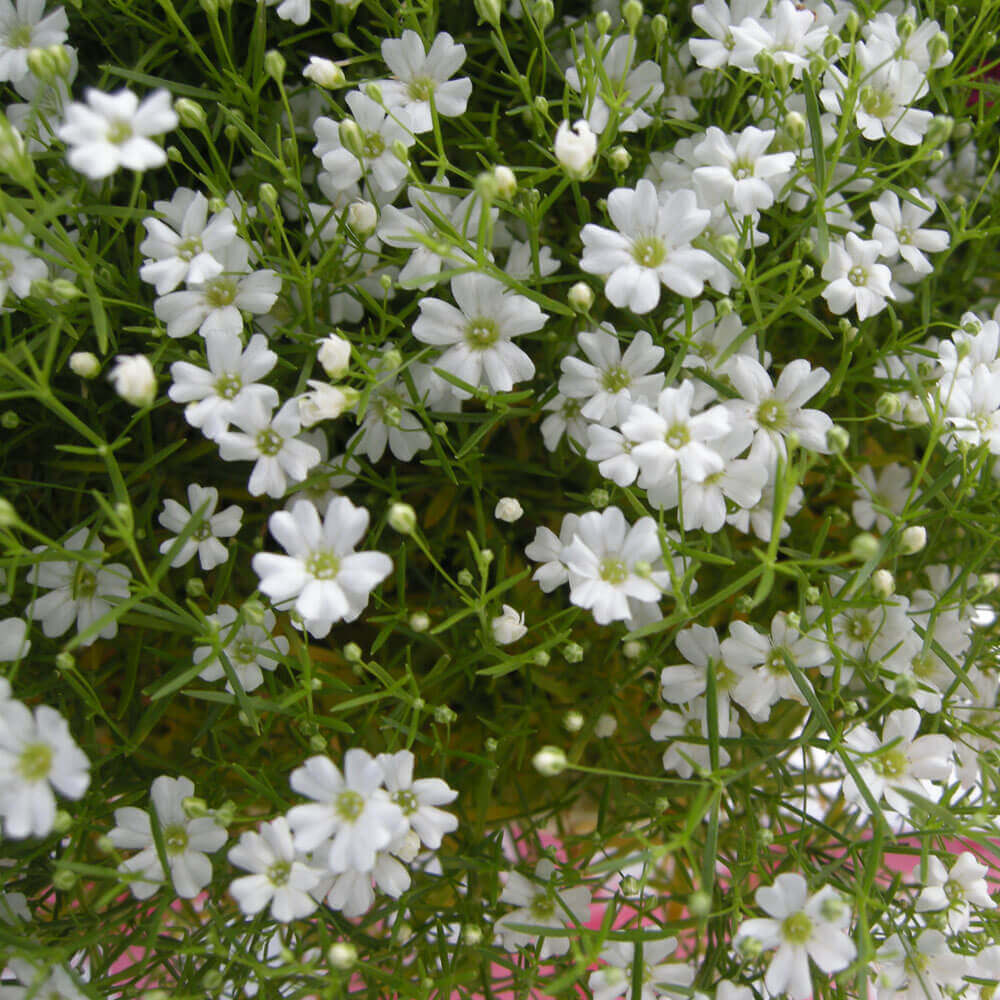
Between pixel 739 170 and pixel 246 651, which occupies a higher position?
pixel 739 170

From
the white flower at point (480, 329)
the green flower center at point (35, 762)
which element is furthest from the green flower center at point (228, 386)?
the green flower center at point (35, 762)

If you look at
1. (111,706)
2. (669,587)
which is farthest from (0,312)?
(669,587)

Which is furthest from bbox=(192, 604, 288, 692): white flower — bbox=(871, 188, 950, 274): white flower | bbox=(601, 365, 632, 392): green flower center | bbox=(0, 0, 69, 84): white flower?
bbox=(871, 188, 950, 274): white flower

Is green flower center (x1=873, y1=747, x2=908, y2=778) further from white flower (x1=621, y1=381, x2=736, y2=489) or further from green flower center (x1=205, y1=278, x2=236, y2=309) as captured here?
green flower center (x1=205, y1=278, x2=236, y2=309)

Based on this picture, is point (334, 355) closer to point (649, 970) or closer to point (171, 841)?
point (171, 841)

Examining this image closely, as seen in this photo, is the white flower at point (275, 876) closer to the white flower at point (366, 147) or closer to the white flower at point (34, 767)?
the white flower at point (34, 767)

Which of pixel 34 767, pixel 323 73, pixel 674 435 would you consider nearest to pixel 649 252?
pixel 674 435

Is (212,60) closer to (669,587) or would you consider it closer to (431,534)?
(431,534)
